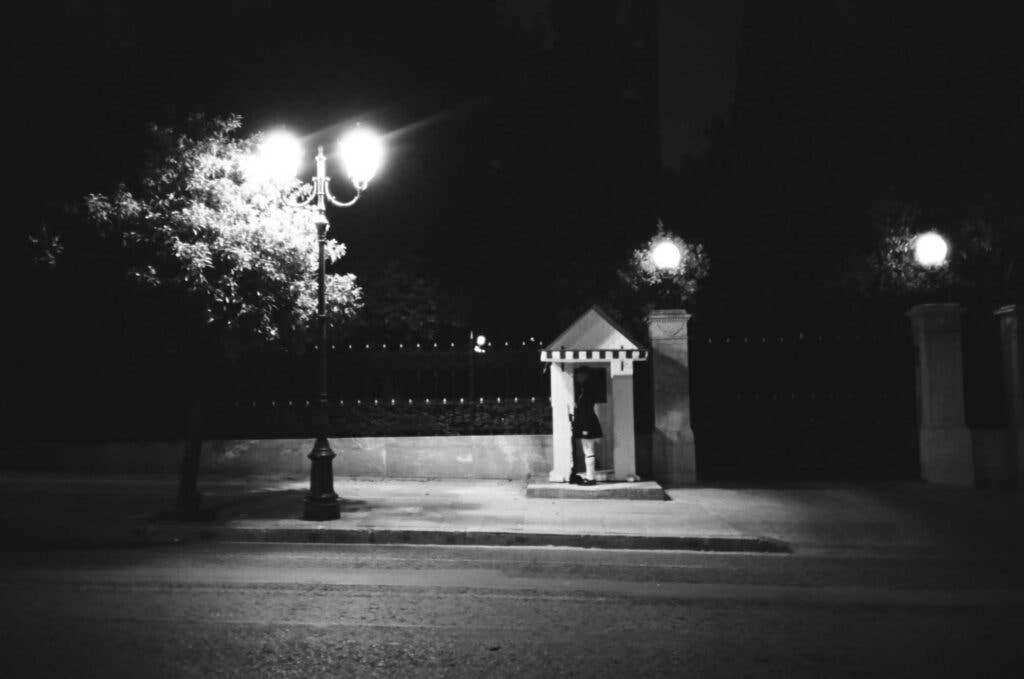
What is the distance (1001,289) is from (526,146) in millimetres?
14716

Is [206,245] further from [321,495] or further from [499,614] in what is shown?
[499,614]

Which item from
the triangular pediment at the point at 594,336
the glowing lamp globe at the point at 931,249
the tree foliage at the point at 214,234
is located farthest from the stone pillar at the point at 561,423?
the glowing lamp globe at the point at 931,249

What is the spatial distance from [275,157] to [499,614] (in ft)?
23.9

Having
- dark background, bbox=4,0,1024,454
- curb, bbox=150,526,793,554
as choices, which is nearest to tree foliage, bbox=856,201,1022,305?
dark background, bbox=4,0,1024,454

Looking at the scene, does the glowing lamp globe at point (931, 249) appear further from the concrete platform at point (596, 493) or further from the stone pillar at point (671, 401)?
the concrete platform at point (596, 493)

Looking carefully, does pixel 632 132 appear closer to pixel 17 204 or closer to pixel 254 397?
pixel 254 397

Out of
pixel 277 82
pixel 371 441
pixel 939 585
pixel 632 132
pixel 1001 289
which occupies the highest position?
pixel 632 132

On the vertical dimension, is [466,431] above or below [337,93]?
below

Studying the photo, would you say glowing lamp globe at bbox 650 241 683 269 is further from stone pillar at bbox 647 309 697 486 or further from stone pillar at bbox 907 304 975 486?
stone pillar at bbox 907 304 975 486

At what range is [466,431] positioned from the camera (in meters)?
15.3

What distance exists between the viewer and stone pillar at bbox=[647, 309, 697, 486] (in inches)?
569

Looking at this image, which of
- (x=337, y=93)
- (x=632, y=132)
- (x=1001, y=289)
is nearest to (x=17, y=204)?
(x=337, y=93)

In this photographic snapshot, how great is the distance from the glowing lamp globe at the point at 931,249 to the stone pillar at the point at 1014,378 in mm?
1361

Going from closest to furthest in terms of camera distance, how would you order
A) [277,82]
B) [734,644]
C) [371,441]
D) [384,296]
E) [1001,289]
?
[734,644] < [371,441] < [1001,289] < [277,82] < [384,296]
